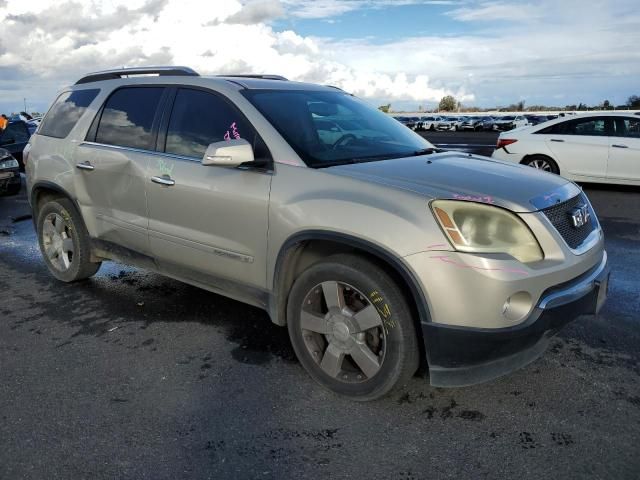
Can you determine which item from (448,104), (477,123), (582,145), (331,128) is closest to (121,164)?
(331,128)

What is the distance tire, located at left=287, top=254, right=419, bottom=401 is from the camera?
3.00m

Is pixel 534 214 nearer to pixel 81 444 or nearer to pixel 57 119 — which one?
pixel 81 444

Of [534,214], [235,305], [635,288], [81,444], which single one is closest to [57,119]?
[235,305]

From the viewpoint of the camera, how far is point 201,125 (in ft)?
13.1

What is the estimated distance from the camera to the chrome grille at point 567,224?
308 cm

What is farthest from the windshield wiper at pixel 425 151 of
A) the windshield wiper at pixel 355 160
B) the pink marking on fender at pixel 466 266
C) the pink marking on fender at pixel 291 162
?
the pink marking on fender at pixel 466 266

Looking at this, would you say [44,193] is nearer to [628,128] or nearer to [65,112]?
[65,112]

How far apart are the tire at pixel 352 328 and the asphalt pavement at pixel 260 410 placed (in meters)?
0.16

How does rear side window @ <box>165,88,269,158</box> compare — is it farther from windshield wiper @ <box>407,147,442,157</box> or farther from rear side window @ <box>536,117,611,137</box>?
rear side window @ <box>536,117,611,137</box>

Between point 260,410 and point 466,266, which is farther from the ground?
point 466,266

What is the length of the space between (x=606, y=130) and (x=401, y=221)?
9022 millimetres

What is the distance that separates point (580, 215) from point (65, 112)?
4313mm

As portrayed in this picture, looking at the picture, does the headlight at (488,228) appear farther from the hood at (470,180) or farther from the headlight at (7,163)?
the headlight at (7,163)

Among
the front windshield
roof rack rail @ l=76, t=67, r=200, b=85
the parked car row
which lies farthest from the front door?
the parked car row
